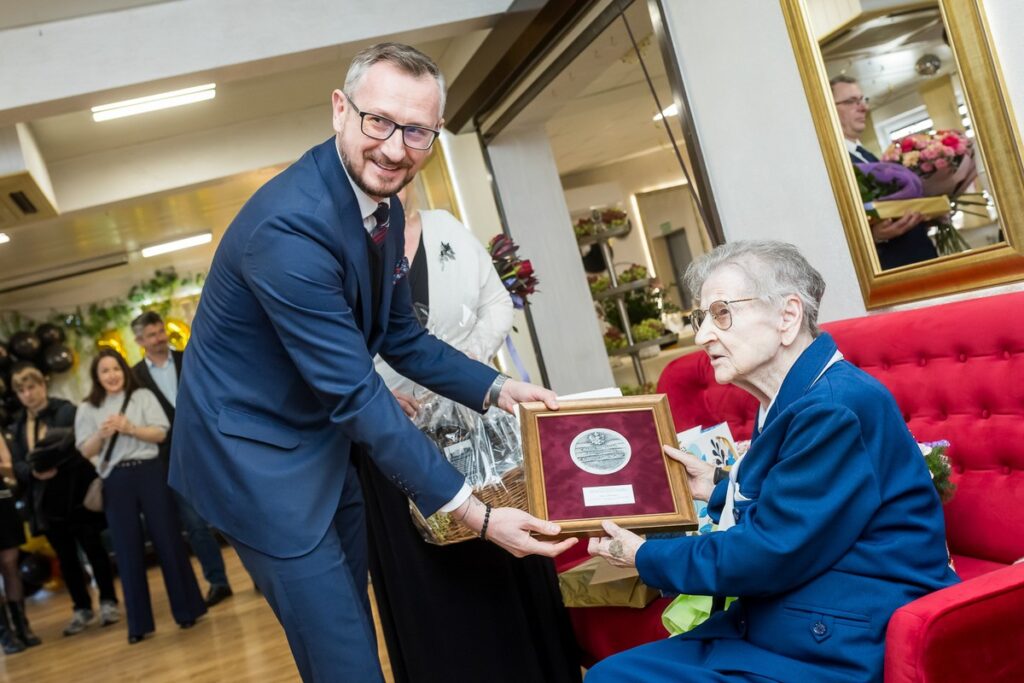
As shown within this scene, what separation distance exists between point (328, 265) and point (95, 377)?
4.78m

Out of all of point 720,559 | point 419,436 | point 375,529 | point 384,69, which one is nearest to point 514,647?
point 375,529

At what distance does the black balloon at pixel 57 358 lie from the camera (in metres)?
12.5

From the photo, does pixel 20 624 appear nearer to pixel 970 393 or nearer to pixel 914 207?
pixel 914 207

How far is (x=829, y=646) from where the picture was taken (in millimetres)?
1589

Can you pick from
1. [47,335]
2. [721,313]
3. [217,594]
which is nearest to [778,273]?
[721,313]

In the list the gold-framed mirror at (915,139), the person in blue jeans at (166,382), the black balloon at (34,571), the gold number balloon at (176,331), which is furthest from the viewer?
Result: the gold number balloon at (176,331)

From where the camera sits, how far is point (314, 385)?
1893 millimetres

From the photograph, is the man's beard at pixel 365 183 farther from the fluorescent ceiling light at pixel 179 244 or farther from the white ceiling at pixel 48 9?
the fluorescent ceiling light at pixel 179 244

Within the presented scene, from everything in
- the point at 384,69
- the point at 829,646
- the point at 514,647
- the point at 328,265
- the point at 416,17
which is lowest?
the point at 514,647

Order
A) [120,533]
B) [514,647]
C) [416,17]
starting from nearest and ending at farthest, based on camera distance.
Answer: [514,647]
[416,17]
[120,533]

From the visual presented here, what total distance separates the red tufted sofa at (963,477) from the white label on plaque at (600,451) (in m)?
0.61

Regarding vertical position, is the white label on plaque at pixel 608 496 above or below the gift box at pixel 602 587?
above

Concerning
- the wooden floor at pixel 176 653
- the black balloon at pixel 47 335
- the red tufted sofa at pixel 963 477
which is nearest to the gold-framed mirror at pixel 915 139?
the red tufted sofa at pixel 963 477

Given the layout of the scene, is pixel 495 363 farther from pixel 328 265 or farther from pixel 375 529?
pixel 328 265
